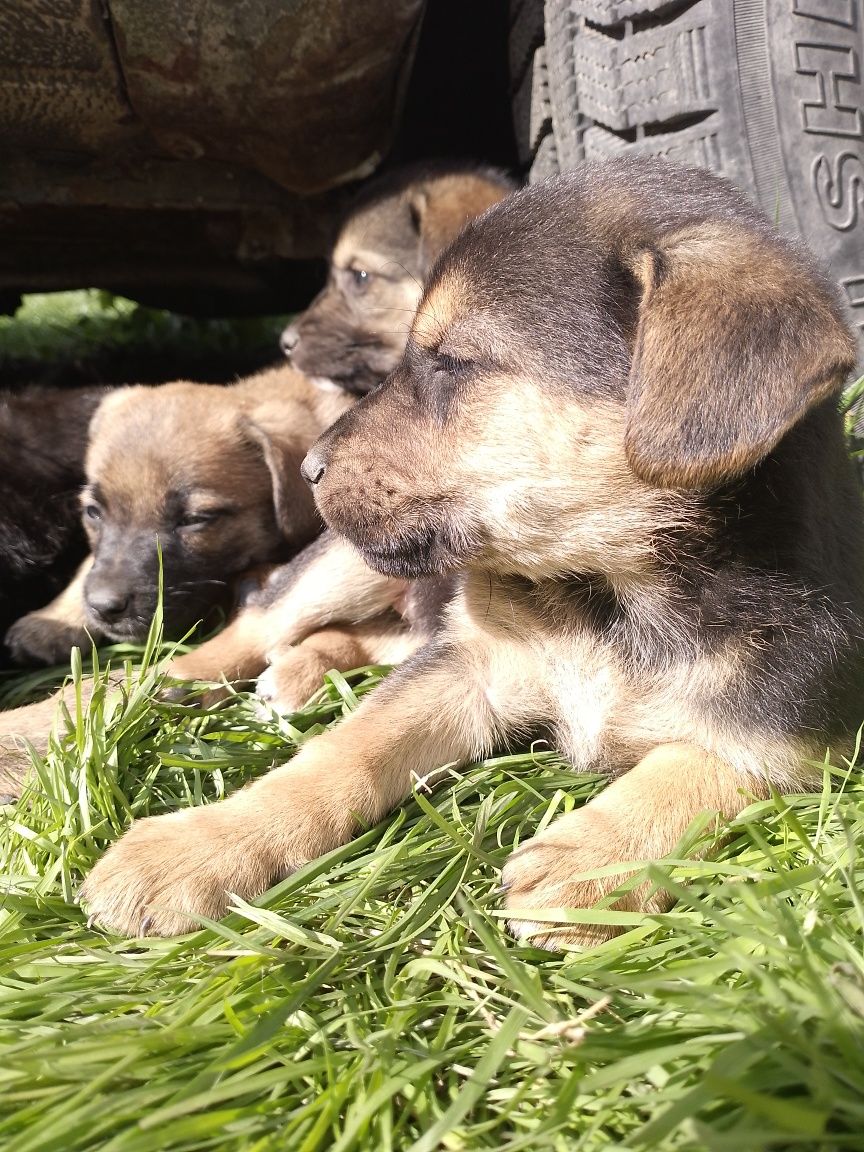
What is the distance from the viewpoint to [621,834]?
1.98 metres

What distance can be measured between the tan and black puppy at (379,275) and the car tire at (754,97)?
950 mm

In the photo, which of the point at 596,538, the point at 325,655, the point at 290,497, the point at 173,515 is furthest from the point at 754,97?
the point at 173,515

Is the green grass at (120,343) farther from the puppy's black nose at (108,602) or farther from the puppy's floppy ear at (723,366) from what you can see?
the puppy's floppy ear at (723,366)

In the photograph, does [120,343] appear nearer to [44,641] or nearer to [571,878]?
[44,641]

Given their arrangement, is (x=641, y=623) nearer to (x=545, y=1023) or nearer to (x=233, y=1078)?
(x=545, y=1023)

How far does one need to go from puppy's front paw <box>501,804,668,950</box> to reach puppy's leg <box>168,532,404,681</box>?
1.32 meters

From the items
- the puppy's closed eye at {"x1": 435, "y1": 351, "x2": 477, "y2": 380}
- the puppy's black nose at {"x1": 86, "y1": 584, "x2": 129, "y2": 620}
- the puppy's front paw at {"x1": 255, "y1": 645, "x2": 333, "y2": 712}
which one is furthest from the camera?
the puppy's black nose at {"x1": 86, "y1": 584, "x2": 129, "y2": 620}

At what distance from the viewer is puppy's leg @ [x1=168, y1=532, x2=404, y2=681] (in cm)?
312

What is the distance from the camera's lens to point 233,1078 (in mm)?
1394

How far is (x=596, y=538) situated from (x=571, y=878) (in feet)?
2.34

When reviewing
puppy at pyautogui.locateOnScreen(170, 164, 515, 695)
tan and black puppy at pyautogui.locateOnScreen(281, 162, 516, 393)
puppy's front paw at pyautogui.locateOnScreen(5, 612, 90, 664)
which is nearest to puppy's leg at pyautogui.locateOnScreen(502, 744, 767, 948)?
puppy at pyautogui.locateOnScreen(170, 164, 515, 695)

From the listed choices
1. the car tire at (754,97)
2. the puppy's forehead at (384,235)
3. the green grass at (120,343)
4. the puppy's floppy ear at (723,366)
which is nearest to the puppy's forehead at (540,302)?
the puppy's floppy ear at (723,366)

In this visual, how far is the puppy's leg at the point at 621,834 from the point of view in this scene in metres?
1.87

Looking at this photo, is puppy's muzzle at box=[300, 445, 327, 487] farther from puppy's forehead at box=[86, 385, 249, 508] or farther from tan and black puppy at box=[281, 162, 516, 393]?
tan and black puppy at box=[281, 162, 516, 393]
